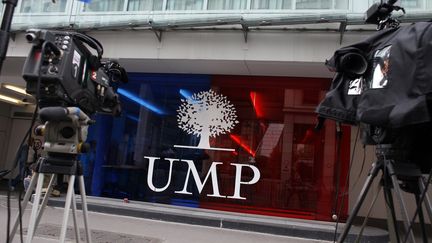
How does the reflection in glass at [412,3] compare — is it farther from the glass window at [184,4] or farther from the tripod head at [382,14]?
the tripod head at [382,14]

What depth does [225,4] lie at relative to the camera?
774cm

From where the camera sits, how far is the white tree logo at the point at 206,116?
856 cm

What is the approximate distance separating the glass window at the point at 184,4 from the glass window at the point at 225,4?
225 mm

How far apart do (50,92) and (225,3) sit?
230 inches

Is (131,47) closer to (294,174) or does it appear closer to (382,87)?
(294,174)

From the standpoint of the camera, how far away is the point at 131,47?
814 centimetres

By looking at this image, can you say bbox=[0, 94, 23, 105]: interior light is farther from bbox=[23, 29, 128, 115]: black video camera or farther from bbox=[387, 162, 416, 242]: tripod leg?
bbox=[387, 162, 416, 242]: tripod leg

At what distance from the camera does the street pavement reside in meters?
5.57

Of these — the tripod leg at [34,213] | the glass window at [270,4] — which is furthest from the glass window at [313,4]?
the tripod leg at [34,213]

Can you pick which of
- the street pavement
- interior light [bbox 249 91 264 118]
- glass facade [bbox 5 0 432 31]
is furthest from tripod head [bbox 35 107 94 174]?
interior light [bbox 249 91 264 118]

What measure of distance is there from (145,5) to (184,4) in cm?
86

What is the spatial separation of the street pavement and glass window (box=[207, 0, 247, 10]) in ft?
13.9

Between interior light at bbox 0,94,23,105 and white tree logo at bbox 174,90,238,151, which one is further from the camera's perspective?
interior light at bbox 0,94,23,105

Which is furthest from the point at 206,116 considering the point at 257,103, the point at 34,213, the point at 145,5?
the point at 34,213
